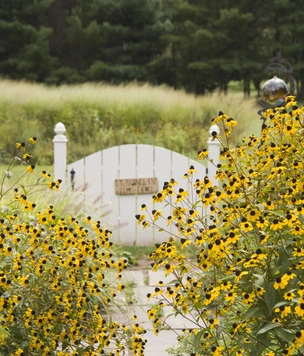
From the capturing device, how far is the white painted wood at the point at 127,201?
23.9ft

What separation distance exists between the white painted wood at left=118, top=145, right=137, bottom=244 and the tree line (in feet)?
66.2

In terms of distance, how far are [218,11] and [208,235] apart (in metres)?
27.7

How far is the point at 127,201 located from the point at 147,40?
73.4ft

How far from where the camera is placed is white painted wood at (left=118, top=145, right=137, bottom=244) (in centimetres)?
729

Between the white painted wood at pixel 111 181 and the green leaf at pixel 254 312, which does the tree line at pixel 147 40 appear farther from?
the green leaf at pixel 254 312

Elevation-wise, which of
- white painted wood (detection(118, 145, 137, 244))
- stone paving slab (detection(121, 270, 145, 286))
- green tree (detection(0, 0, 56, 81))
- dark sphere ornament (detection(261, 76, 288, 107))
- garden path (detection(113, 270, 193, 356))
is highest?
green tree (detection(0, 0, 56, 81))

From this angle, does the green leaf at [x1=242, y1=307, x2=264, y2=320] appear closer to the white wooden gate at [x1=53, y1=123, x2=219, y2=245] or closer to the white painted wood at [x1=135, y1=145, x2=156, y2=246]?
the white wooden gate at [x1=53, y1=123, x2=219, y2=245]

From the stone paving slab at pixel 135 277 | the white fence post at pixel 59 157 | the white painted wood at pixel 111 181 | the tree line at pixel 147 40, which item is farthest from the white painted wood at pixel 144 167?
the tree line at pixel 147 40

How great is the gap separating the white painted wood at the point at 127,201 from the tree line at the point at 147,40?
20169 millimetres

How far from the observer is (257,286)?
262cm

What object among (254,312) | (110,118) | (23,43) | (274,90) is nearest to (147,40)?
(23,43)

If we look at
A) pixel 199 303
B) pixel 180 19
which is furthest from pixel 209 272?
pixel 180 19

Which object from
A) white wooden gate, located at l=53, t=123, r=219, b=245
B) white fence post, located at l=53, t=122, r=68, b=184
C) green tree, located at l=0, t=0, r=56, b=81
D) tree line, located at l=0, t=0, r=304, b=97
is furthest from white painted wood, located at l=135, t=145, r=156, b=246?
green tree, located at l=0, t=0, r=56, b=81

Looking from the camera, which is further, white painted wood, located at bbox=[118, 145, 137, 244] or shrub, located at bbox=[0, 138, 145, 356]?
white painted wood, located at bbox=[118, 145, 137, 244]
